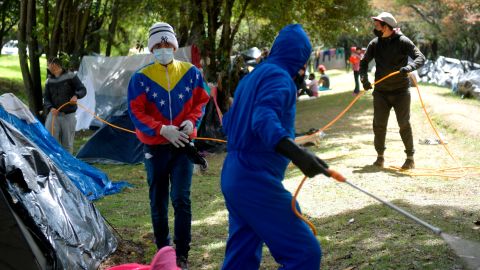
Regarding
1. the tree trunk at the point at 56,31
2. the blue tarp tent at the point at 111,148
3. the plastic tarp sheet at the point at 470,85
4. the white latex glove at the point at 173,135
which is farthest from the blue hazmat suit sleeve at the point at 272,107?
the plastic tarp sheet at the point at 470,85

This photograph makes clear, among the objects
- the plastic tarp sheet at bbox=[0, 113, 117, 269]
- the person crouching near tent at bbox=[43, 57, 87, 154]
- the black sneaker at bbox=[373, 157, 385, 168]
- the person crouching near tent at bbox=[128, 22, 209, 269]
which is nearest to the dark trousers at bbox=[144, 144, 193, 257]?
the person crouching near tent at bbox=[128, 22, 209, 269]

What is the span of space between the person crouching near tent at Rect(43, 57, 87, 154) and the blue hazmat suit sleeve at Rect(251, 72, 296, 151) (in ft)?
23.0

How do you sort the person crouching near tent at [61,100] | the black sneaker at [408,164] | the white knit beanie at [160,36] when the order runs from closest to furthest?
the white knit beanie at [160,36] < the black sneaker at [408,164] < the person crouching near tent at [61,100]

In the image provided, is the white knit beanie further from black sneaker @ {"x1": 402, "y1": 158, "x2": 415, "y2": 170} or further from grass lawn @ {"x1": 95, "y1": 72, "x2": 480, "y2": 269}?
black sneaker @ {"x1": 402, "y1": 158, "x2": 415, "y2": 170}

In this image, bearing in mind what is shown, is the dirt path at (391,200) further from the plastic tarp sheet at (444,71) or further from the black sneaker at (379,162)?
the plastic tarp sheet at (444,71)

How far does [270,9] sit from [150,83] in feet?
39.5

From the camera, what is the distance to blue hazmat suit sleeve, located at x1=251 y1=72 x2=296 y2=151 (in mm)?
3371

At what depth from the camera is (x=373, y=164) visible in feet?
31.2

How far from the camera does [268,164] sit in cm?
366

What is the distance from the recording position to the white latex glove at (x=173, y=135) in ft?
16.9

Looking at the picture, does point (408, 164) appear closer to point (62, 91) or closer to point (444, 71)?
point (62, 91)

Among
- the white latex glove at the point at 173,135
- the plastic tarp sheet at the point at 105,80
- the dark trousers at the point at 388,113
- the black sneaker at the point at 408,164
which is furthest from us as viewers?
the plastic tarp sheet at the point at 105,80

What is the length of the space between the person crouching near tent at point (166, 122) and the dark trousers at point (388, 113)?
13.4 ft

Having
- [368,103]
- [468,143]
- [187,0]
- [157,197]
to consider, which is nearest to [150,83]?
[157,197]
